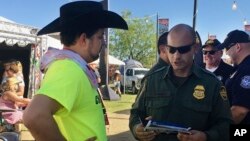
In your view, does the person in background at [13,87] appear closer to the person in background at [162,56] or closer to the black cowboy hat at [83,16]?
the person in background at [162,56]

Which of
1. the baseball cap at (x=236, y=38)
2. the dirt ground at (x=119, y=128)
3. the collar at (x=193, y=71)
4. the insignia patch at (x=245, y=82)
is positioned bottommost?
the dirt ground at (x=119, y=128)

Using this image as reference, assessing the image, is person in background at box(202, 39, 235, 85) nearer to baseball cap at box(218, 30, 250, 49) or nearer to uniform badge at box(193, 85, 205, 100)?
baseball cap at box(218, 30, 250, 49)

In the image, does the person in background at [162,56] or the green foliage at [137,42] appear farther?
the green foliage at [137,42]

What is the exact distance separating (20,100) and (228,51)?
4.27 meters

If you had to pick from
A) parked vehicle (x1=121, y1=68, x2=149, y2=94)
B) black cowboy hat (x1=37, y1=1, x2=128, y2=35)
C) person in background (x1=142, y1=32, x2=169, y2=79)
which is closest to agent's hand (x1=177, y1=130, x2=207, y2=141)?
black cowboy hat (x1=37, y1=1, x2=128, y2=35)

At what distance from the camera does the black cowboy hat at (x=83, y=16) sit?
2.13 meters

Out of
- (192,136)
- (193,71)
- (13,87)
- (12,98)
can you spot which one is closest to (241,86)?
(193,71)

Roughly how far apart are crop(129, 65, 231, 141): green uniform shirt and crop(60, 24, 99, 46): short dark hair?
1.12m

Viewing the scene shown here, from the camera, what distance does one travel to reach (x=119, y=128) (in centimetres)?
1083

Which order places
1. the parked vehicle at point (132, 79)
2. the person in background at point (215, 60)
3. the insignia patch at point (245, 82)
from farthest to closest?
the parked vehicle at point (132, 79) < the person in background at point (215, 60) < the insignia patch at point (245, 82)

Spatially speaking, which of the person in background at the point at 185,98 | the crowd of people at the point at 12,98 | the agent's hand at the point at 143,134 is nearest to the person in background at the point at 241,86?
the person in background at the point at 185,98

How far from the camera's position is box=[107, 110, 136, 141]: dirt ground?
30.9ft

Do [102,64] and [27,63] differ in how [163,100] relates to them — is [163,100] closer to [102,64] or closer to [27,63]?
[27,63]

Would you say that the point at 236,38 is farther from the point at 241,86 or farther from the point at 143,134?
the point at 143,134
